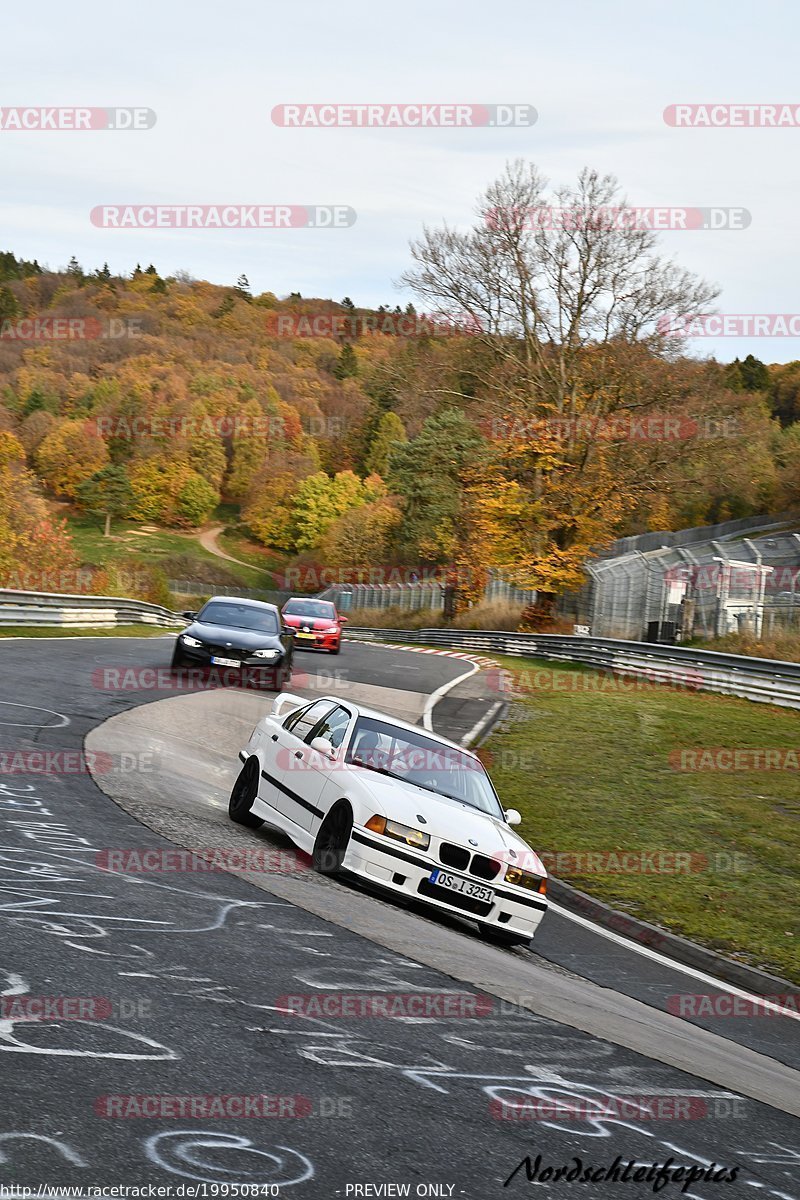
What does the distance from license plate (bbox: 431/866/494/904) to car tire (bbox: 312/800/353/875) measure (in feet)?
2.36

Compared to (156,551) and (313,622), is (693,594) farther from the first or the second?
(156,551)

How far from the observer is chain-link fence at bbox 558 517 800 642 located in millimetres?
34969

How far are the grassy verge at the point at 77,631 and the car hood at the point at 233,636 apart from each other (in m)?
7.54

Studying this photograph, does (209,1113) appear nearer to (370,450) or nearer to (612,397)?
(612,397)

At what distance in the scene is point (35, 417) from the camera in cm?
12700

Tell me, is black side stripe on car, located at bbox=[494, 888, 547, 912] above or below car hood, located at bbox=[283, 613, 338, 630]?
below

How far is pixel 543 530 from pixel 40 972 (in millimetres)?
38523

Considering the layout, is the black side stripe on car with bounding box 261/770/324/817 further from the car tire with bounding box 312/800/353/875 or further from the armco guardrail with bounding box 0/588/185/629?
the armco guardrail with bounding box 0/588/185/629

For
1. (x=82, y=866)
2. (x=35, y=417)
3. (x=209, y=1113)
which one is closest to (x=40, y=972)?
(x=209, y=1113)
